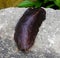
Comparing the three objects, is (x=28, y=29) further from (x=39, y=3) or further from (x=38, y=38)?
(x=39, y=3)

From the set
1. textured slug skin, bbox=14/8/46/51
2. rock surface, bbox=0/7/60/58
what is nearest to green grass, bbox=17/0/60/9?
rock surface, bbox=0/7/60/58

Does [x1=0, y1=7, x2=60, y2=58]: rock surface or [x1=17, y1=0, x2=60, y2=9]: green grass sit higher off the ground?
[x1=0, y1=7, x2=60, y2=58]: rock surface

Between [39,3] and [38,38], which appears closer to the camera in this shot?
[38,38]

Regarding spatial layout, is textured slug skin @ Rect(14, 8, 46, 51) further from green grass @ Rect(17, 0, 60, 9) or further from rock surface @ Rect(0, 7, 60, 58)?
green grass @ Rect(17, 0, 60, 9)

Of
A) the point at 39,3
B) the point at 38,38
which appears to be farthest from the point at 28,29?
the point at 39,3

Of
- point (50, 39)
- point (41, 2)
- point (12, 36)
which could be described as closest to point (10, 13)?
point (12, 36)

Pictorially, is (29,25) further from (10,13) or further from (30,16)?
(10,13)
